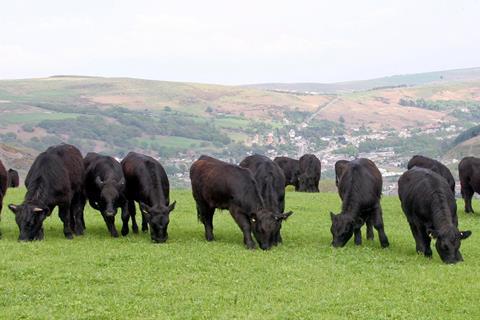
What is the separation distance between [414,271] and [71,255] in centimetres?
840

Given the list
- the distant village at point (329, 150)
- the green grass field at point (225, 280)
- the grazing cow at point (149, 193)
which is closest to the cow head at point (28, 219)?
the green grass field at point (225, 280)

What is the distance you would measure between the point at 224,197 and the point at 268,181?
1557 millimetres

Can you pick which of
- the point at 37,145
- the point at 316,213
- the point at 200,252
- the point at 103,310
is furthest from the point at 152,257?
the point at 37,145

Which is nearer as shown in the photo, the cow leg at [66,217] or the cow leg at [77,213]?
the cow leg at [66,217]

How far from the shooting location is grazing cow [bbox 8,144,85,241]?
1875cm

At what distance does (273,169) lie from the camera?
21.5m

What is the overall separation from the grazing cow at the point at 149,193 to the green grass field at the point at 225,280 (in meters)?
0.58

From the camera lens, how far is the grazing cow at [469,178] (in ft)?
96.3

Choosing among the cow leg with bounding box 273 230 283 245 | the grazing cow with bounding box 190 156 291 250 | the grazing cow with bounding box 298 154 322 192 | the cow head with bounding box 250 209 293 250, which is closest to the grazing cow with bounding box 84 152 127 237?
the grazing cow with bounding box 190 156 291 250

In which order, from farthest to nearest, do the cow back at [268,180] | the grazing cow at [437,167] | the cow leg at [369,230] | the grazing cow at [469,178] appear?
the grazing cow at [437,167] → the grazing cow at [469,178] → the cow leg at [369,230] → the cow back at [268,180]

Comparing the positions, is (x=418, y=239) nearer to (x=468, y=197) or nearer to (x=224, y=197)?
(x=224, y=197)

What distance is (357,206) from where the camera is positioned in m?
19.6

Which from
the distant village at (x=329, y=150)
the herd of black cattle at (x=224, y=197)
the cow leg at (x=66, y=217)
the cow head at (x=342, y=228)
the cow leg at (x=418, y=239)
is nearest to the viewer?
the herd of black cattle at (x=224, y=197)

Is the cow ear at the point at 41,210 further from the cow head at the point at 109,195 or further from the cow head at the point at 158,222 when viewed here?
the cow head at the point at 158,222
